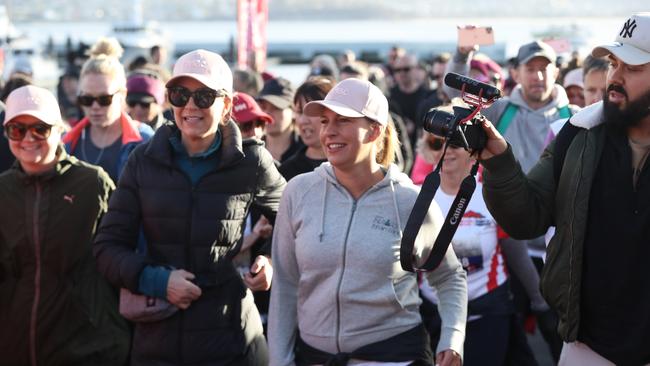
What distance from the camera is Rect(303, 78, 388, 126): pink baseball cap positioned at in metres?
4.22

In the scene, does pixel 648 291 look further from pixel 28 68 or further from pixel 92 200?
pixel 28 68

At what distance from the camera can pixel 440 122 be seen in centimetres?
363

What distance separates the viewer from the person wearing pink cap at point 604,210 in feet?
12.4

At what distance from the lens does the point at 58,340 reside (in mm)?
4992

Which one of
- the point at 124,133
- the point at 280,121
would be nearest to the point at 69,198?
the point at 124,133

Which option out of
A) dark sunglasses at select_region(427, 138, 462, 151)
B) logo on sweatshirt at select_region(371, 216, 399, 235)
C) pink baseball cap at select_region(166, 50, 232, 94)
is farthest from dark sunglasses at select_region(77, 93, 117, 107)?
logo on sweatshirt at select_region(371, 216, 399, 235)

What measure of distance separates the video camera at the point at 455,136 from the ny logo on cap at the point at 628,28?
1.91 feet

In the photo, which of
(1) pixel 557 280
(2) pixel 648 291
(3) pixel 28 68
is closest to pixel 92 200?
(1) pixel 557 280

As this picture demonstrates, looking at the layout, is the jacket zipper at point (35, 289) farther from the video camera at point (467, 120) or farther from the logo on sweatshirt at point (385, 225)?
the video camera at point (467, 120)

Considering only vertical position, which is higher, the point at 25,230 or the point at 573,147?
the point at 573,147

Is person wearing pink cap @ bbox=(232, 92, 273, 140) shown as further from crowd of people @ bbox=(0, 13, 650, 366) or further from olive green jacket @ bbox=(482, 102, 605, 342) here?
olive green jacket @ bbox=(482, 102, 605, 342)

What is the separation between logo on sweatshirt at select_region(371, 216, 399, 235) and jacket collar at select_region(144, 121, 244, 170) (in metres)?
0.77

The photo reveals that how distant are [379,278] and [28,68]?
35.1ft


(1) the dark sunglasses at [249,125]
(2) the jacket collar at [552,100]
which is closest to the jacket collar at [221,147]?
(1) the dark sunglasses at [249,125]
